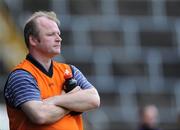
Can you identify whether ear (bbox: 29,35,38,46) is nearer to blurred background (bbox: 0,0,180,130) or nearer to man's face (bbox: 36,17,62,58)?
man's face (bbox: 36,17,62,58)

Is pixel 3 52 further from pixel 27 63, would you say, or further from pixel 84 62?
pixel 27 63

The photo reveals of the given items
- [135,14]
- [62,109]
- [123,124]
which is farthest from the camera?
[135,14]

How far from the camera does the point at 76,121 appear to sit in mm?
5105

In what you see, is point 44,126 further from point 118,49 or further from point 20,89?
point 118,49

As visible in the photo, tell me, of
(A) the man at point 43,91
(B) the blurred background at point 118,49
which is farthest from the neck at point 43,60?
(B) the blurred background at point 118,49

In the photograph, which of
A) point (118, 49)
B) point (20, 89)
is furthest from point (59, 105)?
point (118, 49)

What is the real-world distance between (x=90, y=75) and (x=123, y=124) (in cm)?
114

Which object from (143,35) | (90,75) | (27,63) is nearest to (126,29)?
(143,35)

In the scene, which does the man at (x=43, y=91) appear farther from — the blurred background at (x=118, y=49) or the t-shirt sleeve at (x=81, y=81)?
the blurred background at (x=118, y=49)

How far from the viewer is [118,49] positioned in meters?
15.9

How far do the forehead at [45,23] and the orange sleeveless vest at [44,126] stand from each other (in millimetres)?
229

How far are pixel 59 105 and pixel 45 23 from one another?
0.50 m

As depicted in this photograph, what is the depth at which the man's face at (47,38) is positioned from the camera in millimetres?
5078

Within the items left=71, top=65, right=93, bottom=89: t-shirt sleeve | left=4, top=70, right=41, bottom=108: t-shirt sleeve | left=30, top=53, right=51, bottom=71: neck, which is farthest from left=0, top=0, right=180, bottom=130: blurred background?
left=4, top=70, right=41, bottom=108: t-shirt sleeve
